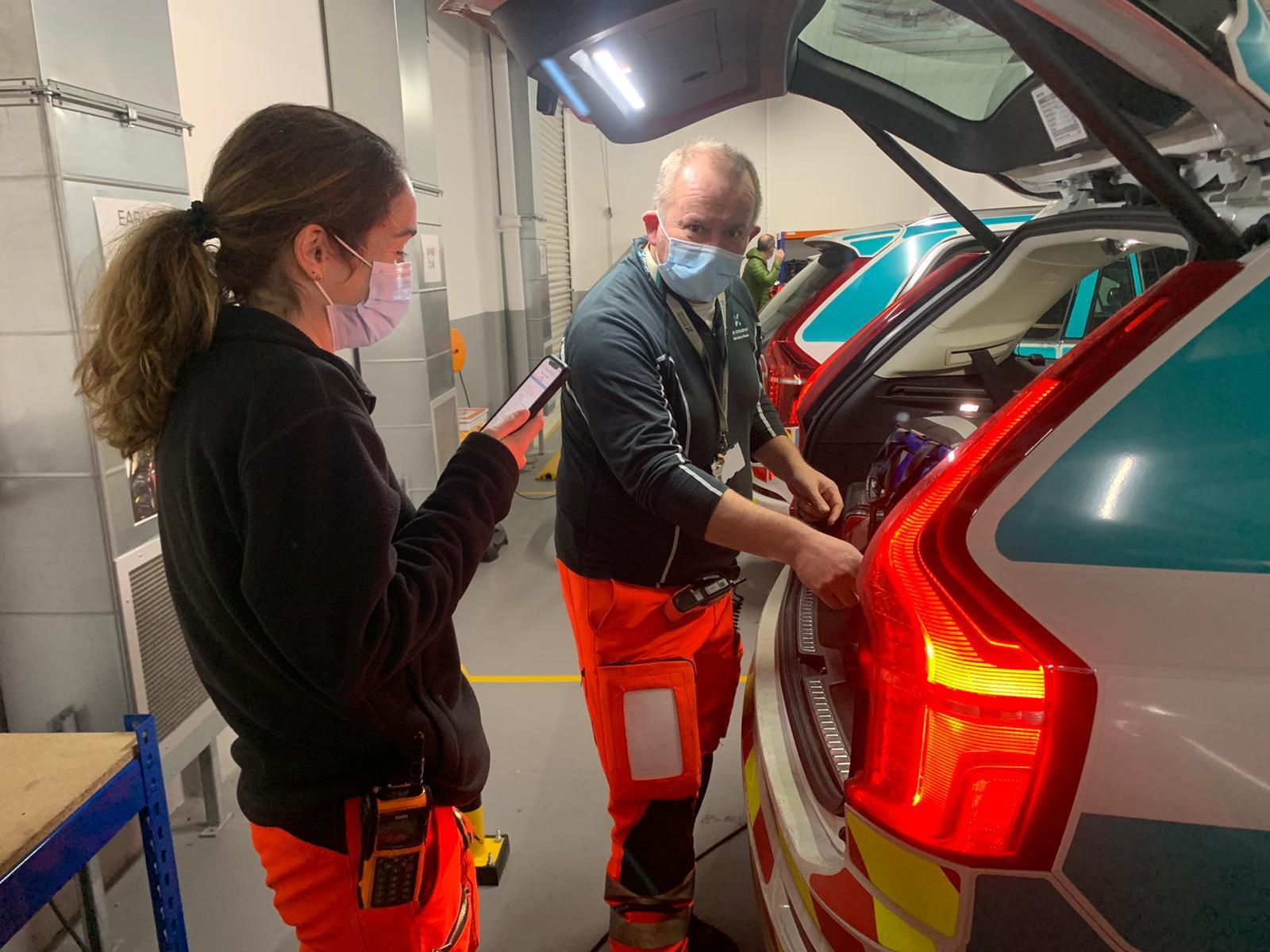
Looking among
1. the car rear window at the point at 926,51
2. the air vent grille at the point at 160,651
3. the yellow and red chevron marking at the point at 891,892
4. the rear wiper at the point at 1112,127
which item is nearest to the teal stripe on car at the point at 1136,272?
the car rear window at the point at 926,51

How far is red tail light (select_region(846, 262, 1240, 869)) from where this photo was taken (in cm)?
90

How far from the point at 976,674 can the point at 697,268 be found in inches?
47.0

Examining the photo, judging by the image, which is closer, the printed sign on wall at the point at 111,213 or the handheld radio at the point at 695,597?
the handheld radio at the point at 695,597

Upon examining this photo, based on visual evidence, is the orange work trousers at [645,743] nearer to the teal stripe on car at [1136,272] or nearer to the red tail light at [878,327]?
the red tail light at [878,327]

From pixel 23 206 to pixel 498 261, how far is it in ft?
19.9


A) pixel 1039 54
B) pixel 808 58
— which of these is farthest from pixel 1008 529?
pixel 808 58

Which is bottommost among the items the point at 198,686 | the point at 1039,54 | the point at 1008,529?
the point at 198,686

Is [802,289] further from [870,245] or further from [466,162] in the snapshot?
[466,162]

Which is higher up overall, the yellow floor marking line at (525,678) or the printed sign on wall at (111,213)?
the printed sign on wall at (111,213)

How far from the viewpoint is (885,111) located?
194 centimetres

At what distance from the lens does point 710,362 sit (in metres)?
1.93

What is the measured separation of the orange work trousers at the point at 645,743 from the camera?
180 cm

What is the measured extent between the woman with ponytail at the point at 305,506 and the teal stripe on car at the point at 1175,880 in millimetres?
870

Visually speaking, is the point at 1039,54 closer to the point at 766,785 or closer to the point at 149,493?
the point at 766,785
